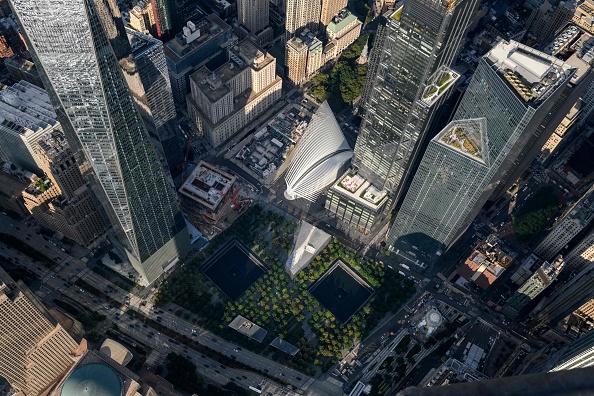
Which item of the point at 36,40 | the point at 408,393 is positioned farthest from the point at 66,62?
the point at 408,393

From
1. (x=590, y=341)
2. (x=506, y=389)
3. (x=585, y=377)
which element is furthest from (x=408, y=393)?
(x=590, y=341)

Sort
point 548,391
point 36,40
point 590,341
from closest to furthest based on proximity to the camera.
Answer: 1. point 548,391
2. point 590,341
3. point 36,40

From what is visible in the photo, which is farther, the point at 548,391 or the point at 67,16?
the point at 67,16

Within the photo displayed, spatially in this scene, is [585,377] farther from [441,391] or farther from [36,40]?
[36,40]

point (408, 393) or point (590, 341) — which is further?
point (590, 341)

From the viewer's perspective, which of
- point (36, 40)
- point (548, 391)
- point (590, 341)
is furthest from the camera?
point (36, 40)

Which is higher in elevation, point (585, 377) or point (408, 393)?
point (585, 377)

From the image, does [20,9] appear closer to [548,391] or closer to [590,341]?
[548,391]

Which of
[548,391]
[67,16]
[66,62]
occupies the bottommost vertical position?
[548,391]

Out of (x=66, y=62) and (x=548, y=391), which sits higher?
(x=66, y=62)
